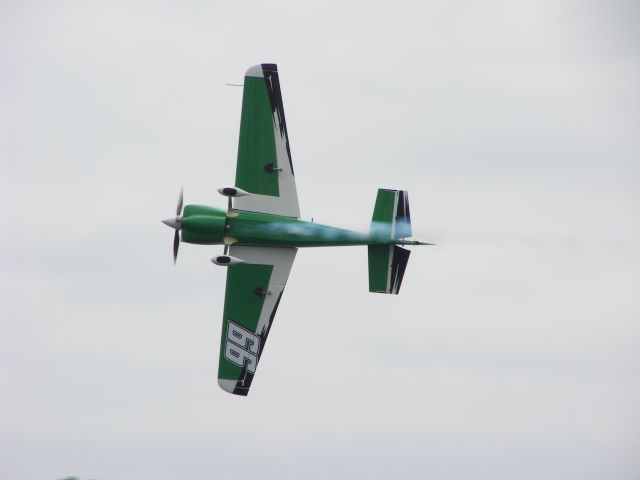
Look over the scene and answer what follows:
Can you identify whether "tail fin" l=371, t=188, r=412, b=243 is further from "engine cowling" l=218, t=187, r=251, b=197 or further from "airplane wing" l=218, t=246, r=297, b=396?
"engine cowling" l=218, t=187, r=251, b=197

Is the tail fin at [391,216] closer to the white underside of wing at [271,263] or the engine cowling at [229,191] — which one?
the white underside of wing at [271,263]

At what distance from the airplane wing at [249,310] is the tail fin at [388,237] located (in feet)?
8.44

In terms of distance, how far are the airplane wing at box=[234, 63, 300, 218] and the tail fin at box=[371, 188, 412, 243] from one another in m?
2.40

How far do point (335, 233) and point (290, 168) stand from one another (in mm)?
2505

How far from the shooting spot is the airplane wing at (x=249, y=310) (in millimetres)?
36031

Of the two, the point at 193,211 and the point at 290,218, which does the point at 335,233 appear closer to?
the point at 290,218

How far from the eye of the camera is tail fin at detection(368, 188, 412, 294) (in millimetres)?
34750

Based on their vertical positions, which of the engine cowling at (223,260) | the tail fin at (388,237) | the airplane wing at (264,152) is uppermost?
the airplane wing at (264,152)

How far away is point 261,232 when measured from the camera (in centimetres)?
3519

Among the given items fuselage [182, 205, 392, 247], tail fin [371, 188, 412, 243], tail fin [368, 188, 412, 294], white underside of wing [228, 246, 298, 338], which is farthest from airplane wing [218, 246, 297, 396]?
tail fin [371, 188, 412, 243]

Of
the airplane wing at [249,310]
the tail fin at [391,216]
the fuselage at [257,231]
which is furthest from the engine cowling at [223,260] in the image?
the tail fin at [391,216]

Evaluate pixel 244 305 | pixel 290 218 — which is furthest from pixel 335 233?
pixel 244 305

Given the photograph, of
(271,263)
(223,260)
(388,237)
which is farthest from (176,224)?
(388,237)

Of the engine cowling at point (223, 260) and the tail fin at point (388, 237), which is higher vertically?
the tail fin at point (388, 237)
